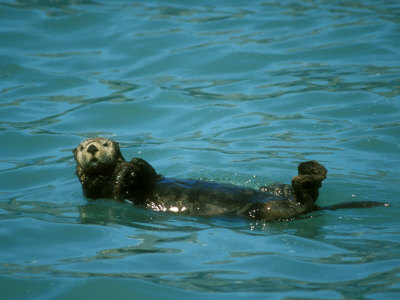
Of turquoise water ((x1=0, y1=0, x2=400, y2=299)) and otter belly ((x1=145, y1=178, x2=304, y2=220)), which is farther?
otter belly ((x1=145, y1=178, x2=304, y2=220))

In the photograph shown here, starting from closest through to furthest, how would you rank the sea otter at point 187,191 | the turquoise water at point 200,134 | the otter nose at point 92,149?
the turquoise water at point 200,134 < the sea otter at point 187,191 < the otter nose at point 92,149

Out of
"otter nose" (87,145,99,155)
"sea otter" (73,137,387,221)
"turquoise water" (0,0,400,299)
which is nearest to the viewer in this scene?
"turquoise water" (0,0,400,299)

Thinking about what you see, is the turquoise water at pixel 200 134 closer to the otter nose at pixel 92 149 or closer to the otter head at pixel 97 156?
the otter head at pixel 97 156

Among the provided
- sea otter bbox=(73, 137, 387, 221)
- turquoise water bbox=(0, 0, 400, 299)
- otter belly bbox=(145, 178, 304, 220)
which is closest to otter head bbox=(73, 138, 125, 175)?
sea otter bbox=(73, 137, 387, 221)

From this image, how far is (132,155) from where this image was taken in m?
7.37

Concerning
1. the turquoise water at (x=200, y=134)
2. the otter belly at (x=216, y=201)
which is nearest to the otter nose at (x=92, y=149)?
the turquoise water at (x=200, y=134)

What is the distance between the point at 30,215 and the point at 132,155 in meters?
2.12

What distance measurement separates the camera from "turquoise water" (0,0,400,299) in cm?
404

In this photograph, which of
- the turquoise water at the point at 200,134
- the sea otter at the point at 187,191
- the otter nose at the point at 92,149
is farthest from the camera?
the otter nose at the point at 92,149

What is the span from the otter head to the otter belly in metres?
0.58

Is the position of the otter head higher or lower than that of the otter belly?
higher

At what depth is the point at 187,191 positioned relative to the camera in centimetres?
531

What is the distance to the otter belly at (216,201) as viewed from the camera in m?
4.94

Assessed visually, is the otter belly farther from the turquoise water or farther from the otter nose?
the otter nose
